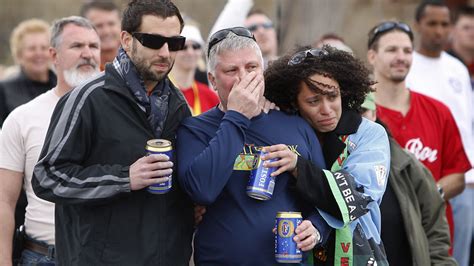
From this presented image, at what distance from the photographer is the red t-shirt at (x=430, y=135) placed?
6.79m

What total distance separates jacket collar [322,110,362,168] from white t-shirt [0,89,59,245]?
66.3 inches

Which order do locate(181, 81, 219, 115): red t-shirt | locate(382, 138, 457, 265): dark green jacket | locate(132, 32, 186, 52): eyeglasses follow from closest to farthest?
locate(132, 32, 186, 52): eyeglasses → locate(382, 138, 457, 265): dark green jacket → locate(181, 81, 219, 115): red t-shirt

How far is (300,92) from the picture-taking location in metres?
4.83

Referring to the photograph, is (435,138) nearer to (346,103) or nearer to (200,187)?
(346,103)

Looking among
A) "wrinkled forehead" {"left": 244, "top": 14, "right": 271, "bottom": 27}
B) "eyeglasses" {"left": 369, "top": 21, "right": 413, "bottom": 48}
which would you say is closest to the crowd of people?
→ "eyeglasses" {"left": 369, "top": 21, "right": 413, "bottom": 48}

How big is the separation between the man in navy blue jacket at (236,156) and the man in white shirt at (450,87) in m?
3.37

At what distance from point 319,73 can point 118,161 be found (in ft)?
3.74

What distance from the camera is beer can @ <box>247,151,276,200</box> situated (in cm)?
432

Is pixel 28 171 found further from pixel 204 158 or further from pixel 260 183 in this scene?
pixel 260 183

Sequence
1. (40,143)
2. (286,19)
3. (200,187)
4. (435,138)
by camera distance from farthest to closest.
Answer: (286,19)
(435,138)
(40,143)
(200,187)

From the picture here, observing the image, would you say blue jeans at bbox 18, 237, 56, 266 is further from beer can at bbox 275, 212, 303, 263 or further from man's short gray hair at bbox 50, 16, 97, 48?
beer can at bbox 275, 212, 303, 263

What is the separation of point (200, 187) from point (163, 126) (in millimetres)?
418

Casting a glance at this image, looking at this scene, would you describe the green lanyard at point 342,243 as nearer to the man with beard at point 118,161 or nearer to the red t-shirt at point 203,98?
the man with beard at point 118,161

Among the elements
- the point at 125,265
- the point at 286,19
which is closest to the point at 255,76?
the point at 125,265
